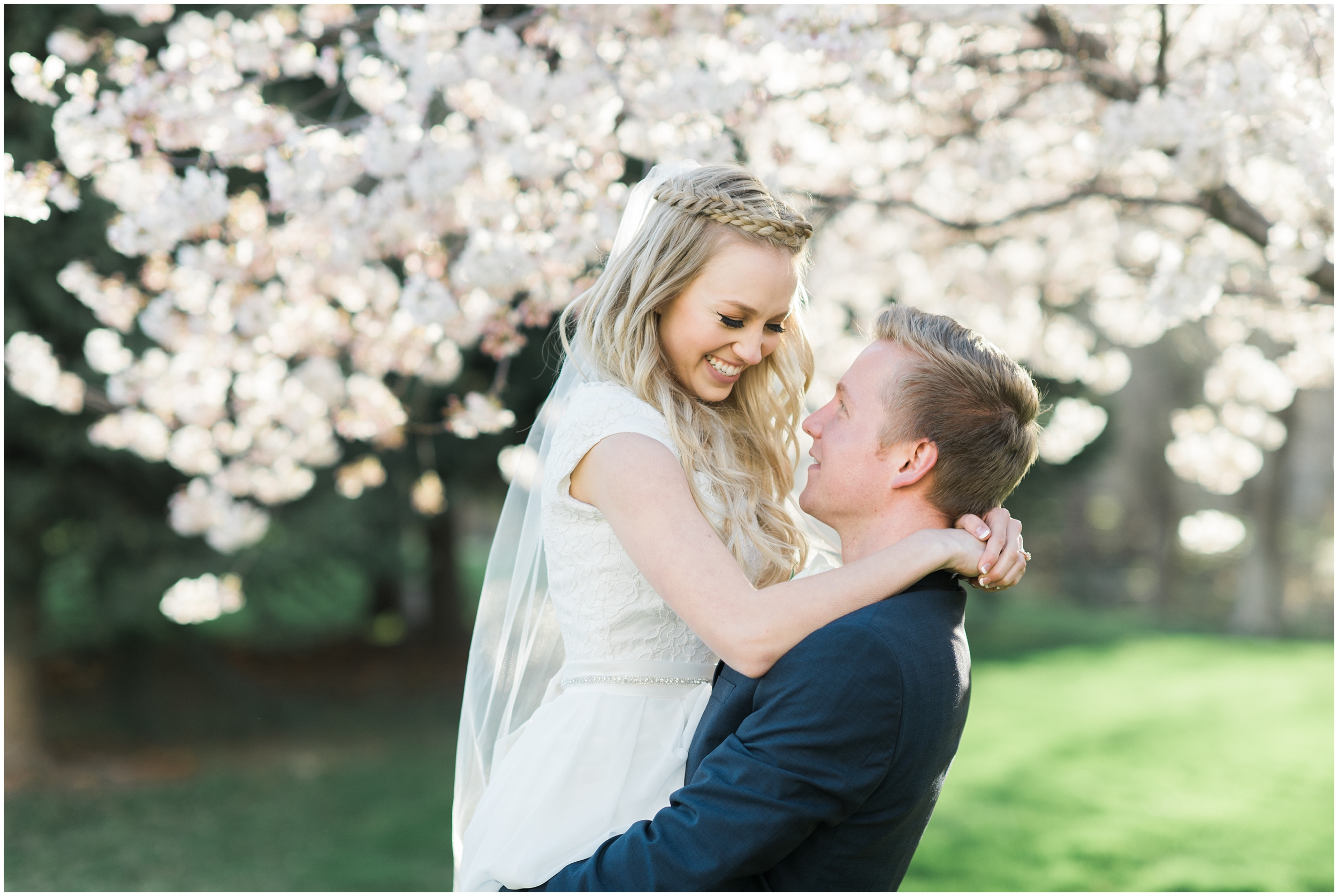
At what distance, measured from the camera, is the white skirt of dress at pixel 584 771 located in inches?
78.2

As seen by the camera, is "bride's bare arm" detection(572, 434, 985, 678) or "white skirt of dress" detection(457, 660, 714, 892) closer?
"bride's bare arm" detection(572, 434, 985, 678)

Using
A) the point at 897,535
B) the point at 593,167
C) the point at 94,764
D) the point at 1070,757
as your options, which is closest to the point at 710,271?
the point at 897,535

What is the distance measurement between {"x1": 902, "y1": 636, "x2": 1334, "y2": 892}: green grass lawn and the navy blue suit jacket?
424 centimetres

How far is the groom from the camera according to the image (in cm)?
167

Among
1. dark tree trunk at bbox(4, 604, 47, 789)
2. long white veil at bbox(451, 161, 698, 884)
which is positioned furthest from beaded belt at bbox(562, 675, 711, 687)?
dark tree trunk at bbox(4, 604, 47, 789)

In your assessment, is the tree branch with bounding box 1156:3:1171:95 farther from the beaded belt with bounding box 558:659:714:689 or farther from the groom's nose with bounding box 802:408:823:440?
the beaded belt with bounding box 558:659:714:689

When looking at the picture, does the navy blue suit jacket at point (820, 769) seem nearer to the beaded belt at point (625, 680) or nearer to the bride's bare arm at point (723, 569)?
the bride's bare arm at point (723, 569)

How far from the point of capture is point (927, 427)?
1.94 metres

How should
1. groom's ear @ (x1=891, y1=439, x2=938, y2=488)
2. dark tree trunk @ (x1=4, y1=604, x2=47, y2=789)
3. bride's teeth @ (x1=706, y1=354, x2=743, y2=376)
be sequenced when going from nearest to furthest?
groom's ear @ (x1=891, y1=439, x2=938, y2=488)
bride's teeth @ (x1=706, y1=354, x2=743, y2=376)
dark tree trunk @ (x1=4, y1=604, x2=47, y2=789)

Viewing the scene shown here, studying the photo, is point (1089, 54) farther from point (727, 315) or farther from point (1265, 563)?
point (1265, 563)

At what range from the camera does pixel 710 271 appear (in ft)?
7.11

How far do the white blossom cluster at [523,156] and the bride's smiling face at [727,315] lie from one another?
1.81 feet

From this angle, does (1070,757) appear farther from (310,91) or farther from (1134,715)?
(310,91)

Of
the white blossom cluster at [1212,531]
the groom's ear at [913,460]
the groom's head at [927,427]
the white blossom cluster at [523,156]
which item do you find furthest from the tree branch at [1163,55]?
the white blossom cluster at [1212,531]
